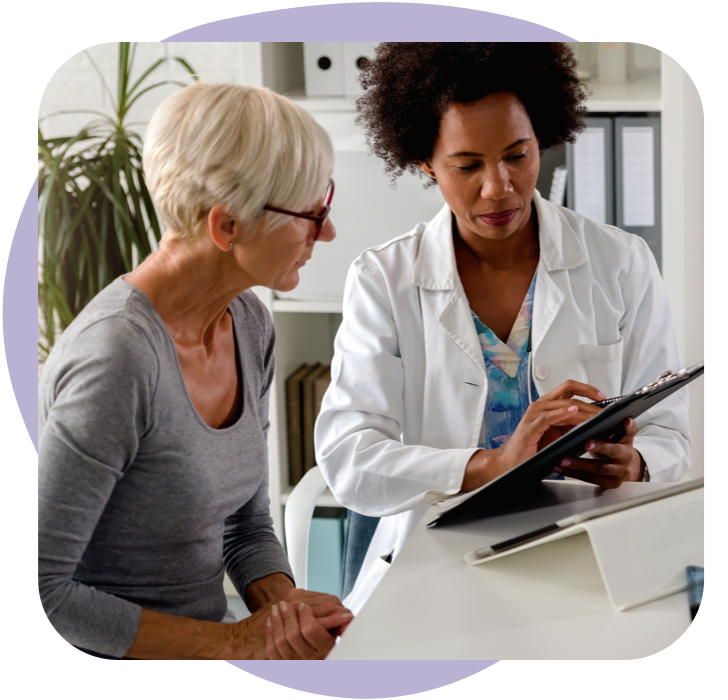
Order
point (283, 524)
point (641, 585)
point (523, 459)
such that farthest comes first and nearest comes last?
point (283, 524) → point (523, 459) → point (641, 585)

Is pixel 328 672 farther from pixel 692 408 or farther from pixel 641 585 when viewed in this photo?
pixel 692 408

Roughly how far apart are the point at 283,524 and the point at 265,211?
Result: 18.7 inches

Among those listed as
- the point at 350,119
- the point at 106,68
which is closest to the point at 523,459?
the point at 350,119

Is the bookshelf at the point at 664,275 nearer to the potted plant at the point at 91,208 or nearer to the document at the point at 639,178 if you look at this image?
the document at the point at 639,178

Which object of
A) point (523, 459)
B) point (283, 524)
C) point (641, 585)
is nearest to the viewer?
point (641, 585)

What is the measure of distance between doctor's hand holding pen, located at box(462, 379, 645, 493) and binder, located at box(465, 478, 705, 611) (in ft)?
0.32

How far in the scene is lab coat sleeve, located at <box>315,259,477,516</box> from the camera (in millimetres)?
1134

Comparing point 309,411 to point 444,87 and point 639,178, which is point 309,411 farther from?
point 639,178

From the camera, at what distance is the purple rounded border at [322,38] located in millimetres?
1130

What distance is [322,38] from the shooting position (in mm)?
1170

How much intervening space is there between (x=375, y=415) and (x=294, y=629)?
1.02 ft

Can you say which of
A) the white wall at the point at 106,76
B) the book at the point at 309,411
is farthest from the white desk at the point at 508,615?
the white wall at the point at 106,76

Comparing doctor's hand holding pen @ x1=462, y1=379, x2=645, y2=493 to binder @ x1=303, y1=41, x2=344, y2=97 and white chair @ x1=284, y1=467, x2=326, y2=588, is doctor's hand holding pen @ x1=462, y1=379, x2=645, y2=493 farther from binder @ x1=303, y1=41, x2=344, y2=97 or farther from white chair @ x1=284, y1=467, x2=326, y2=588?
binder @ x1=303, y1=41, x2=344, y2=97

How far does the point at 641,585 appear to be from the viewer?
968 mm
